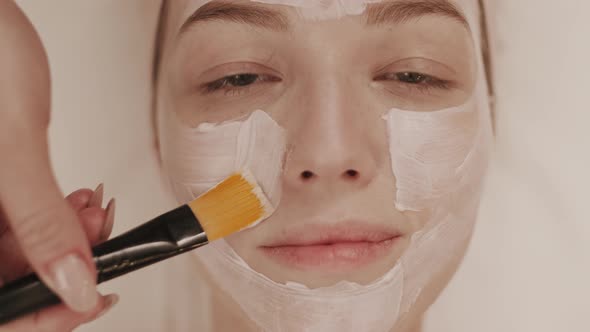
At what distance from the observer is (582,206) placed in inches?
47.2

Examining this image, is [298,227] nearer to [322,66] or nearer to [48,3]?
[322,66]

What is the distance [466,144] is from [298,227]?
0.26 meters

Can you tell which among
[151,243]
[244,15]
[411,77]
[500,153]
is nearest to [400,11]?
[411,77]

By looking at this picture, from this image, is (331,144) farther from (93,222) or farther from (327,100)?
(93,222)

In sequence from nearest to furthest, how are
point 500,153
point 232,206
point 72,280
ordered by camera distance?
point 72,280, point 232,206, point 500,153

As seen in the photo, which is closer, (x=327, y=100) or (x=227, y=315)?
(x=327, y=100)

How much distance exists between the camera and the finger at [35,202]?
0.48 meters

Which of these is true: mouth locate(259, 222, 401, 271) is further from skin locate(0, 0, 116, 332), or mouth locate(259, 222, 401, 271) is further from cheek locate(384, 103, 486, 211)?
skin locate(0, 0, 116, 332)

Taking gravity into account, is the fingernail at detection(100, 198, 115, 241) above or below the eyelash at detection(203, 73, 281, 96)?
below

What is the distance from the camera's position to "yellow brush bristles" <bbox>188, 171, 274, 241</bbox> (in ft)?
1.94

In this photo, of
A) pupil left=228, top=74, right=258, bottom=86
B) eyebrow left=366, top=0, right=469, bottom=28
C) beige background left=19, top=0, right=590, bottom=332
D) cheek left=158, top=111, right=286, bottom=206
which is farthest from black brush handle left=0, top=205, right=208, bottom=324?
beige background left=19, top=0, right=590, bottom=332

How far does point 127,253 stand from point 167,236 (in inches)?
1.6

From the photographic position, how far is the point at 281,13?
71 cm

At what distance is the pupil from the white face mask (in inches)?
2.2
